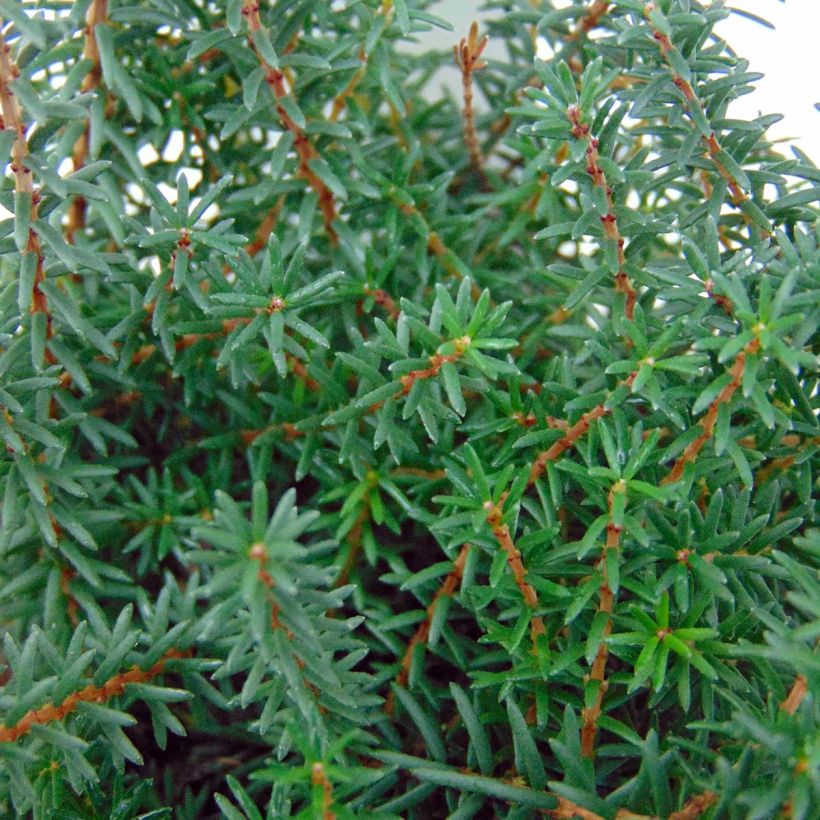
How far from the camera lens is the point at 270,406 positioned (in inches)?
34.2

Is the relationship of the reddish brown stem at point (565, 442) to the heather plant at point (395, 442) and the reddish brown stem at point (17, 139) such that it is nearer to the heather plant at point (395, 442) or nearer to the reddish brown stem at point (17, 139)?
the heather plant at point (395, 442)

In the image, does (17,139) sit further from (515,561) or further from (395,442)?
(515,561)

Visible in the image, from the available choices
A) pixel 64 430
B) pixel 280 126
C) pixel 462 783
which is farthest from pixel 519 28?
pixel 462 783

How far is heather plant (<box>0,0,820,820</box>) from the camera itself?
24.0 inches

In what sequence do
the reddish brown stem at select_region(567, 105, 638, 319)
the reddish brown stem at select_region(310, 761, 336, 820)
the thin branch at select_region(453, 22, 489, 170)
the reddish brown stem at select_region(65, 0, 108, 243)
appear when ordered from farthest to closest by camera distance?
the thin branch at select_region(453, 22, 489, 170)
the reddish brown stem at select_region(65, 0, 108, 243)
the reddish brown stem at select_region(567, 105, 638, 319)
the reddish brown stem at select_region(310, 761, 336, 820)

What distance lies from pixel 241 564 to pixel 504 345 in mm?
233

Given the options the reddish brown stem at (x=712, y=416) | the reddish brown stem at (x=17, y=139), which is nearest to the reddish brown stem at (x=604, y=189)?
the reddish brown stem at (x=712, y=416)

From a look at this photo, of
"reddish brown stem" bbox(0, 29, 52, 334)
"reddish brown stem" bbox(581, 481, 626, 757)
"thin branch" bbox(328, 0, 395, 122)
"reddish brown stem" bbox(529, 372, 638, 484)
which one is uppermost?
"thin branch" bbox(328, 0, 395, 122)

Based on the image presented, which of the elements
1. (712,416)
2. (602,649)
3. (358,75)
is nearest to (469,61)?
(358,75)

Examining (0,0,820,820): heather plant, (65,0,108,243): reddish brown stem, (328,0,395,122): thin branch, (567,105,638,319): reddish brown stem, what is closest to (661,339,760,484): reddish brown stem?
(0,0,820,820): heather plant

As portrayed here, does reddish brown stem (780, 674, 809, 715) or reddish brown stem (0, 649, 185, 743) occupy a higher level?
reddish brown stem (780, 674, 809, 715)

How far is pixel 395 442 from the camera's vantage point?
0.70 metres

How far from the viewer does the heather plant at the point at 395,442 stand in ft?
2.00

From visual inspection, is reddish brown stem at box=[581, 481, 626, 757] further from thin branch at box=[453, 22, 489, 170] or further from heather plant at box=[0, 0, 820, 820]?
thin branch at box=[453, 22, 489, 170]
